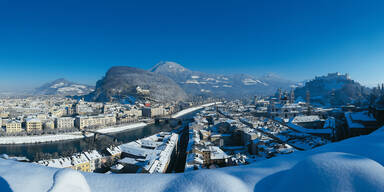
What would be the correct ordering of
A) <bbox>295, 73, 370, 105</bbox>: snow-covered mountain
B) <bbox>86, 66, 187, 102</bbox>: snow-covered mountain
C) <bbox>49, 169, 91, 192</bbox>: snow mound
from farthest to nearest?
<bbox>86, 66, 187, 102</bbox>: snow-covered mountain
<bbox>295, 73, 370, 105</bbox>: snow-covered mountain
<bbox>49, 169, 91, 192</bbox>: snow mound

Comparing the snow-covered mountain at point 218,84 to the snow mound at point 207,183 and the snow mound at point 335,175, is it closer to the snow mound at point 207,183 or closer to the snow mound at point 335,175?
the snow mound at point 207,183

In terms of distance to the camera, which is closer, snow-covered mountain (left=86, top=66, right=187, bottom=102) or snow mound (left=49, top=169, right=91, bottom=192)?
snow mound (left=49, top=169, right=91, bottom=192)

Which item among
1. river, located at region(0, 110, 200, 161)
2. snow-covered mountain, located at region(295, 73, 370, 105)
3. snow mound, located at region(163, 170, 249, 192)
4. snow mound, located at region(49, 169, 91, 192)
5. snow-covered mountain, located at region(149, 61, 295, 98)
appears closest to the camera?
snow mound, located at region(49, 169, 91, 192)

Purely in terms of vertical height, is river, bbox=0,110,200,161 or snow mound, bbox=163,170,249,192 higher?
snow mound, bbox=163,170,249,192

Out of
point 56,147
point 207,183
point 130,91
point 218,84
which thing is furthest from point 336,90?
point 218,84

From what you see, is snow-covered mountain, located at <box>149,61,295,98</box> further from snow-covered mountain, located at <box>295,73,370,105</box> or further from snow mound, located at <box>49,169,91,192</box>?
snow mound, located at <box>49,169,91,192</box>

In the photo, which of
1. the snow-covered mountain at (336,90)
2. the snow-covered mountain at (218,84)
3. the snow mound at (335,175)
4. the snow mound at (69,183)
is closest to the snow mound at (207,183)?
the snow mound at (335,175)

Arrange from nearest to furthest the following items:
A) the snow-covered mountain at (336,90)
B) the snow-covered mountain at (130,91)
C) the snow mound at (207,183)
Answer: the snow mound at (207,183) → the snow-covered mountain at (336,90) → the snow-covered mountain at (130,91)

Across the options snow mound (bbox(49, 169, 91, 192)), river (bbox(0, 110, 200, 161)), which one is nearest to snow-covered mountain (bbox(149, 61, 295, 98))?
river (bbox(0, 110, 200, 161))
